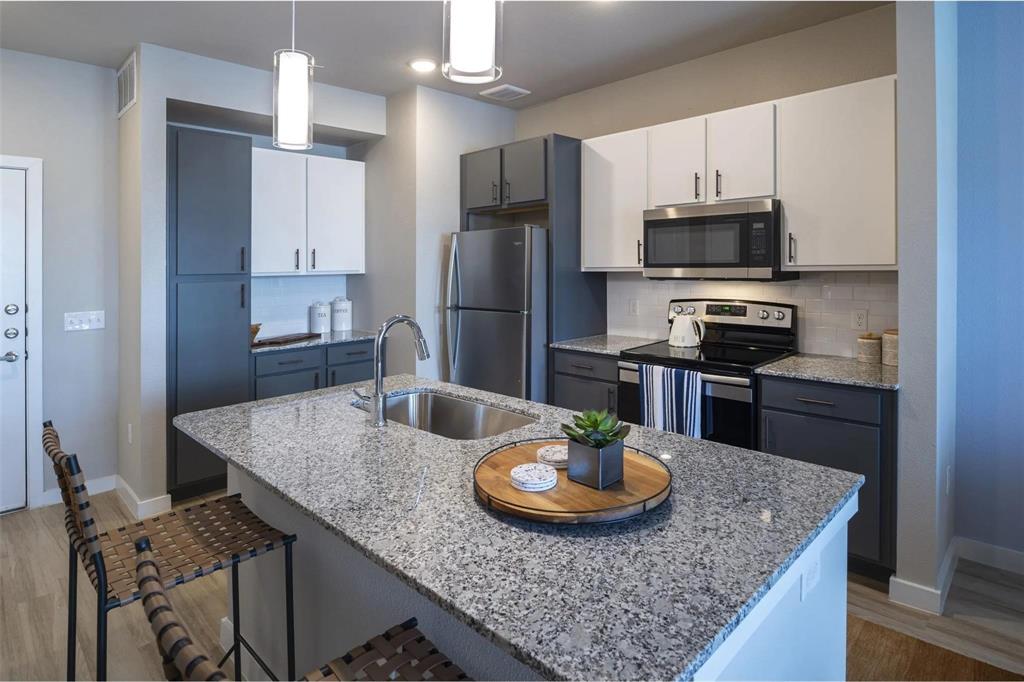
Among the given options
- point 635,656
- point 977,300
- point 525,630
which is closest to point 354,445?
point 525,630

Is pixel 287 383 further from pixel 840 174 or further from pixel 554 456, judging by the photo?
pixel 840 174

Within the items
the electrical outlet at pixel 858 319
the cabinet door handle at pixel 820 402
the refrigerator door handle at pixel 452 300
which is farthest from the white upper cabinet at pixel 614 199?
the cabinet door handle at pixel 820 402

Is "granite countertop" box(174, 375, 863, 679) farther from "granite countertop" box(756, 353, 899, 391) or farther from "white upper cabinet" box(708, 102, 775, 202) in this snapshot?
"white upper cabinet" box(708, 102, 775, 202)

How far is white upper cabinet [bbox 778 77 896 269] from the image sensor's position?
279 centimetres

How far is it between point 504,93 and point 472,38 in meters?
2.97

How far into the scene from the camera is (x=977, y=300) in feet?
9.48

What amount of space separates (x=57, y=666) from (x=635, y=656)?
93.1 inches

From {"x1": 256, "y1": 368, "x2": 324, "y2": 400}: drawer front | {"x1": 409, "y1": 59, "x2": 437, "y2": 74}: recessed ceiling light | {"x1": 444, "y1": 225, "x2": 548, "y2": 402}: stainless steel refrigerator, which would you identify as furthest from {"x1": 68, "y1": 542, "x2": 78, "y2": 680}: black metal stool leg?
{"x1": 409, "y1": 59, "x2": 437, "y2": 74}: recessed ceiling light

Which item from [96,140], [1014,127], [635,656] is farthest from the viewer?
[96,140]

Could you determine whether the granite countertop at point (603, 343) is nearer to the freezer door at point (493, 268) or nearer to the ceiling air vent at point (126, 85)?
the freezer door at point (493, 268)

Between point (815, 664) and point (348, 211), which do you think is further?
point (348, 211)

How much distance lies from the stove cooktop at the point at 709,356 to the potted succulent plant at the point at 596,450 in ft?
5.78

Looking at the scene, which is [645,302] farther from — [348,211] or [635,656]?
[635,656]

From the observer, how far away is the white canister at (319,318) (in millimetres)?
4688
